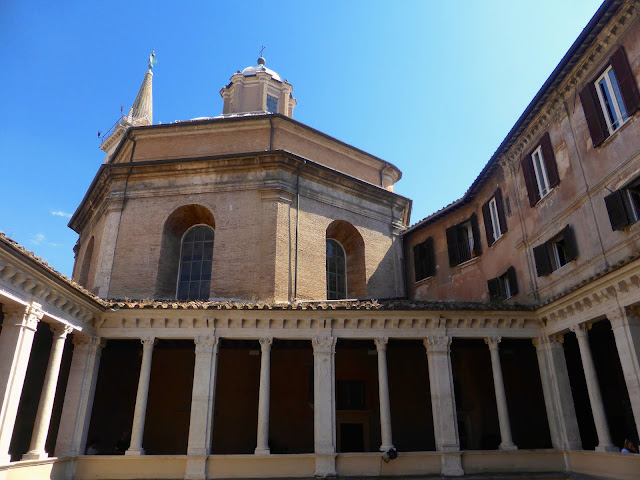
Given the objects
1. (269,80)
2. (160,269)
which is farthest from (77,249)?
(269,80)

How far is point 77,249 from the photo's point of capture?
23.0 meters

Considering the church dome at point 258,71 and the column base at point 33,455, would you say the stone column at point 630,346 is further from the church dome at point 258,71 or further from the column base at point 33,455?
the church dome at point 258,71

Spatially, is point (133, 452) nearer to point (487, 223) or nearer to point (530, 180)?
point (487, 223)

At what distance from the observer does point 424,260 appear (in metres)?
20.1

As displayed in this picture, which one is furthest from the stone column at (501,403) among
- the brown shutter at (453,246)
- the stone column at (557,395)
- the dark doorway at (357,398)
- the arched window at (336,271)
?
the arched window at (336,271)

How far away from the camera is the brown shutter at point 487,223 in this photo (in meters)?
16.9

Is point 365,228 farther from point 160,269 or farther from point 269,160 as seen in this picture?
point 160,269

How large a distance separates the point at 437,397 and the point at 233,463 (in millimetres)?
5567

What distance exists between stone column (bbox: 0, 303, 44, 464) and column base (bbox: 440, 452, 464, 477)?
386 inches

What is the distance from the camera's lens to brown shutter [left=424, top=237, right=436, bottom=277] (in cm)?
1955

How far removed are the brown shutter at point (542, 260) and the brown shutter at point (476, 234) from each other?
11.5 feet

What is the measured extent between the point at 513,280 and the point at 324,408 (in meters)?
7.37

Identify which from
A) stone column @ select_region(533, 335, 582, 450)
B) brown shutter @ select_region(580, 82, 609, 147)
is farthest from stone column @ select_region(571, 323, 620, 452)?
brown shutter @ select_region(580, 82, 609, 147)

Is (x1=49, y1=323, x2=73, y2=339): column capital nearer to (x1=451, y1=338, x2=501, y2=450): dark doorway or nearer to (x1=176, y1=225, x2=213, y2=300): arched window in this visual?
(x1=176, y1=225, x2=213, y2=300): arched window
